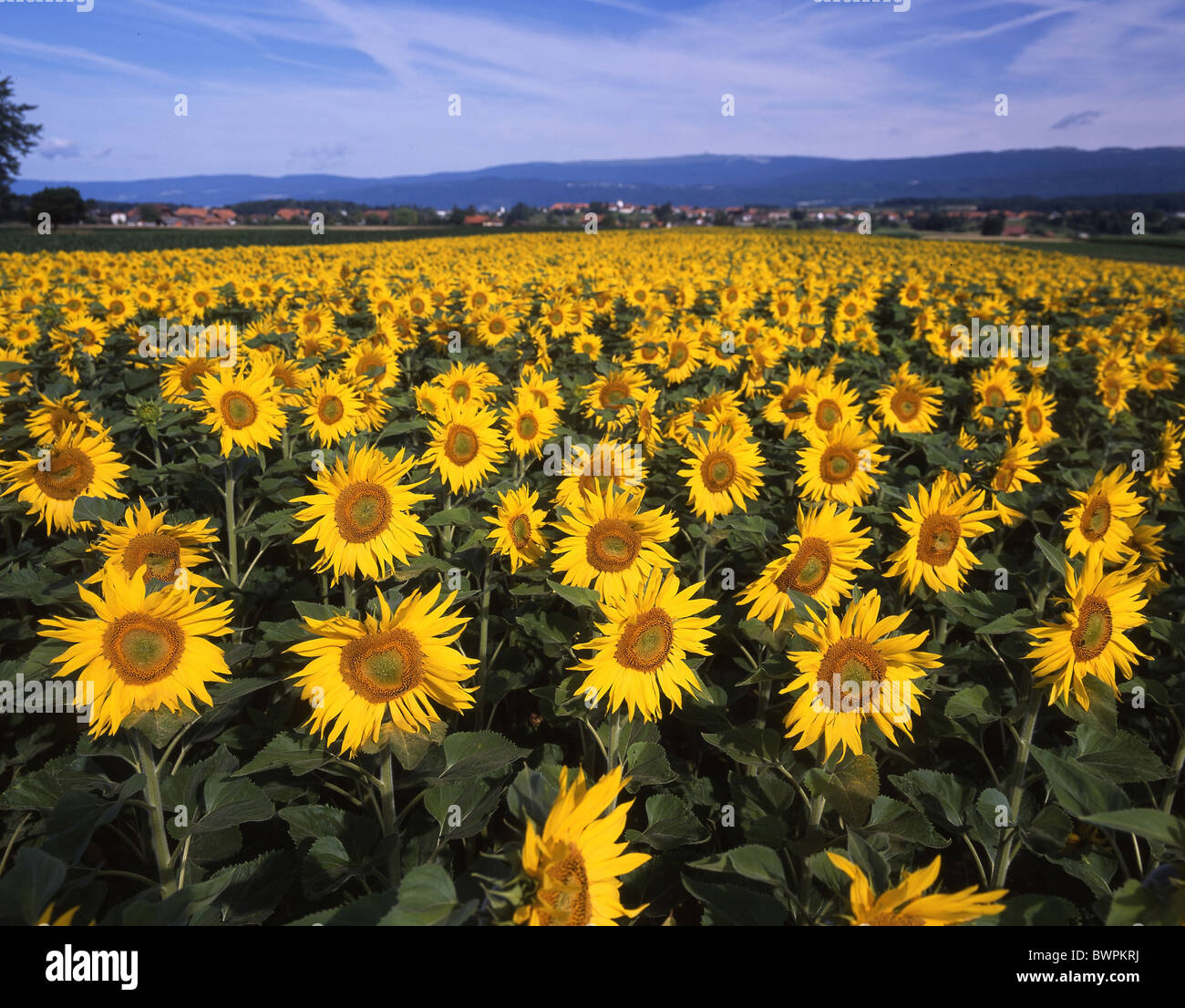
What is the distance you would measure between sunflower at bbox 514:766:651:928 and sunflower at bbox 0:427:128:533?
3.37 metres

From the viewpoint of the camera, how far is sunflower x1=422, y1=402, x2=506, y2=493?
4664mm

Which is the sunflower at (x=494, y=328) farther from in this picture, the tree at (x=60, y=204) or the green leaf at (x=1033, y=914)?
the tree at (x=60, y=204)

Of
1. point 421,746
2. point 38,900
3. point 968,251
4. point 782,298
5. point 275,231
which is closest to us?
point 38,900

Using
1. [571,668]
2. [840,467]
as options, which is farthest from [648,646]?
[840,467]

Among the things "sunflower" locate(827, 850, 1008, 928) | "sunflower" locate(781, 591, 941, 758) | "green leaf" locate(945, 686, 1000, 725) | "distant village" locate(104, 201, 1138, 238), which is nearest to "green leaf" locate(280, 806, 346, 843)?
"sunflower" locate(781, 591, 941, 758)

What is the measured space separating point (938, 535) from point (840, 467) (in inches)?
42.2

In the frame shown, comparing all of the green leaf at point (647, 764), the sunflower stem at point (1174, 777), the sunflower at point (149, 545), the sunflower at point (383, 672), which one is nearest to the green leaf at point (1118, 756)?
the sunflower stem at point (1174, 777)

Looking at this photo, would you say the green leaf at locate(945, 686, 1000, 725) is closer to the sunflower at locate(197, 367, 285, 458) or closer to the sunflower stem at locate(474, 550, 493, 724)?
the sunflower stem at locate(474, 550, 493, 724)

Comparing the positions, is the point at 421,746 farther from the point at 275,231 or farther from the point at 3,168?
the point at 3,168

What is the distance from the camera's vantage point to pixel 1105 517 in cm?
417

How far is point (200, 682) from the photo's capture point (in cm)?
262

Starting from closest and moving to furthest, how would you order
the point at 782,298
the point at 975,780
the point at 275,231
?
the point at 975,780
the point at 782,298
the point at 275,231
